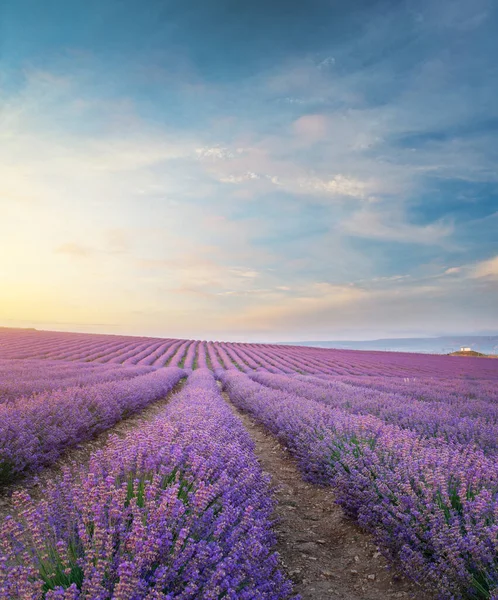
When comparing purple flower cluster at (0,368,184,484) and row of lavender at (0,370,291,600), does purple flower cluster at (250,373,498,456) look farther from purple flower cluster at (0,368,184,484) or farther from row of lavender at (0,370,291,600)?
purple flower cluster at (0,368,184,484)

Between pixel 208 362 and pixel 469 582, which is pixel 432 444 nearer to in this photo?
pixel 469 582

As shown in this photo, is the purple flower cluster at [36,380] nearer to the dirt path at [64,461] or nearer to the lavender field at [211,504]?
the dirt path at [64,461]

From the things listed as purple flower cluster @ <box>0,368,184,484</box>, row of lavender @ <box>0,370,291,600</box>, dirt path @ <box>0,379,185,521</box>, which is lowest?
dirt path @ <box>0,379,185,521</box>

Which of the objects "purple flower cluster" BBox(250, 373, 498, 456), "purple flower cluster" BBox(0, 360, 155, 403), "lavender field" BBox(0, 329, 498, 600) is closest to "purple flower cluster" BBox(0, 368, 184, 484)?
"lavender field" BBox(0, 329, 498, 600)

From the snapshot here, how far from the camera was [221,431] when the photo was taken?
417 centimetres

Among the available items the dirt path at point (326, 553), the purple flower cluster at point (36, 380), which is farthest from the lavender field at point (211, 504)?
the purple flower cluster at point (36, 380)

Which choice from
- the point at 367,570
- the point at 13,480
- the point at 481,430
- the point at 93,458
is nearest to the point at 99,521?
the point at 93,458

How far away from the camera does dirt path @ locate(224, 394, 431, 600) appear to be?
279cm

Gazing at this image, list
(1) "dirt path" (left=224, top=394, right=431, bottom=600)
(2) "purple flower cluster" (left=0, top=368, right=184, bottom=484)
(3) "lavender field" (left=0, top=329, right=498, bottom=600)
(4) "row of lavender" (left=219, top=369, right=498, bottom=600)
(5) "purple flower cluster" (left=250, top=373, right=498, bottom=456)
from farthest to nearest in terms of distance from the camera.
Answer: (5) "purple flower cluster" (left=250, top=373, right=498, bottom=456), (2) "purple flower cluster" (left=0, top=368, right=184, bottom=484), (1) "dirt path" (left=224, top=394, right=431, bottom=600), (4) "row of lavender" (left=219, top=369, right=498, bottom=600), (3) "lavender field" (left=0, top=329, right=498, bottom=600)

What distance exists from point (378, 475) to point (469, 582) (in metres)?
1.22

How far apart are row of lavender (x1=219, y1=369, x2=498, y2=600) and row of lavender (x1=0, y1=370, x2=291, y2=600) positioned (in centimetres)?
95

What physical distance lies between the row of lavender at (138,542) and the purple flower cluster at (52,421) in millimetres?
2409

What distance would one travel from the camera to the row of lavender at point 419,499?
2.19 m

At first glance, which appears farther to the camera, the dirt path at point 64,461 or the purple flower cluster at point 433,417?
the purple flower cluster at point 433,417
